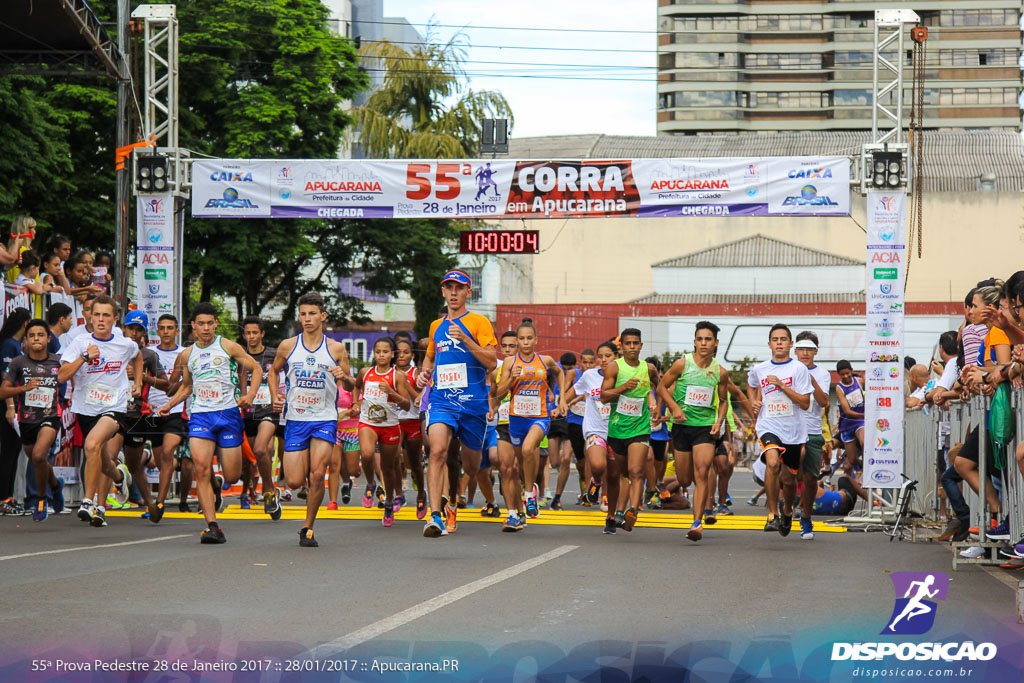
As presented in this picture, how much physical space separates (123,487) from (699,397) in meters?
7.94

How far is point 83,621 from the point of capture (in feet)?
21.6

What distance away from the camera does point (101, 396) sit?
41.1ft

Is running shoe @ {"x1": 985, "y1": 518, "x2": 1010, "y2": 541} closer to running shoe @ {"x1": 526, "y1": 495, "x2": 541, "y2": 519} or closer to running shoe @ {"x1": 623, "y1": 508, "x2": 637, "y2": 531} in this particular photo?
running shoe @ {"x1": 623, "y1": 508, "x2": 637, "y2": 531}

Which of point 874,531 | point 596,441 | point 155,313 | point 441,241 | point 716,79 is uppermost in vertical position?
point 716,79

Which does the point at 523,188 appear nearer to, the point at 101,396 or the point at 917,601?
the point at 101,396

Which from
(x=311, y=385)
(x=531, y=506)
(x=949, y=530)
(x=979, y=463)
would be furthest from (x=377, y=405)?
(x=979, y=463)

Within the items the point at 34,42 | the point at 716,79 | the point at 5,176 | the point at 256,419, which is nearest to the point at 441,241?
the point at 5,176

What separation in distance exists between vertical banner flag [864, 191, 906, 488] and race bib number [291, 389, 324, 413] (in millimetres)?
7329

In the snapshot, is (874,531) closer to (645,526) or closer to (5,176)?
(645,526)

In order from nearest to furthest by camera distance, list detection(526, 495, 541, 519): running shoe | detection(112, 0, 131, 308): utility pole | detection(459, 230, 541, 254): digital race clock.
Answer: detection(526, 495, 541, 519): running shoe → detection(459, 230, 541, 254): digital race clock → detection(112, 0, 131, 308): utility pole

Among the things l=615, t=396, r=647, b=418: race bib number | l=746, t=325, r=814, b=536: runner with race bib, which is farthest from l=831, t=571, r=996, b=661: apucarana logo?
l=615, t=396, r=647, b=418: race bib number

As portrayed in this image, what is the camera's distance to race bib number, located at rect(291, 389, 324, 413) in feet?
36.3

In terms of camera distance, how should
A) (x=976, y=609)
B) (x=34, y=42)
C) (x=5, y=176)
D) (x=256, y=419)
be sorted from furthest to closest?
(x=5, y=176) → (x=34, y=42) → (x=256, y=419) → (x=976, y=609)

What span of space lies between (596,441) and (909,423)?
4647mm
